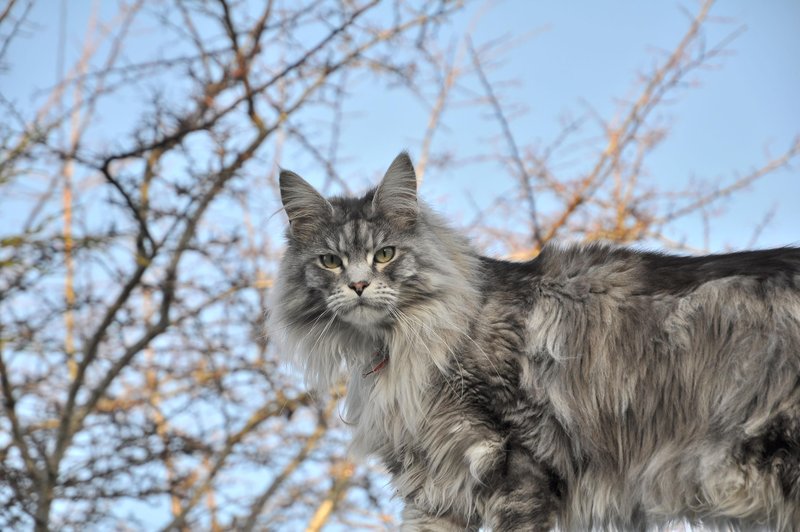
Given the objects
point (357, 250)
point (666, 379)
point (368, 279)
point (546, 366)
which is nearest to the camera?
point (666, 379)

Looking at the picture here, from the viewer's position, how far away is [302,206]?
13.0 ft

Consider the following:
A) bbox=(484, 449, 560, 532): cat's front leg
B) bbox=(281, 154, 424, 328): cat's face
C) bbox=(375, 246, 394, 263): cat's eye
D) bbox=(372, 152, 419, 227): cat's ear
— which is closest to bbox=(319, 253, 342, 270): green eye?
bbox=(281, 154, 424, 328): cat's face

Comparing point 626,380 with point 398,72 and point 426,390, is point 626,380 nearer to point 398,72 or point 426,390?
point 426,390

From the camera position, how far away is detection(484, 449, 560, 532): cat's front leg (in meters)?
3.31

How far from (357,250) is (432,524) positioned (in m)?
1.16

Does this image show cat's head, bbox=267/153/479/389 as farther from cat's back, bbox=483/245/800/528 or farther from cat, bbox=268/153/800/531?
cat's back, bbox=483/245/800/528

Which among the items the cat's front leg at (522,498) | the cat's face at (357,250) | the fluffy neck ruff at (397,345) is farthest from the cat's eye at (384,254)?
the cat's front leg at (522,498)

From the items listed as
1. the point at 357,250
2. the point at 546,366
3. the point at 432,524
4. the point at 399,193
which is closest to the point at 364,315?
the point at 357,250

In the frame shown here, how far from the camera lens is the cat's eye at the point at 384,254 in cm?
372

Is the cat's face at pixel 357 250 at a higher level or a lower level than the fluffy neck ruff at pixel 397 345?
higher

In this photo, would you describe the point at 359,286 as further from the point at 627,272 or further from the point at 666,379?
the point at 666,379

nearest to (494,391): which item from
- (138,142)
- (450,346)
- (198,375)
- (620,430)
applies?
(450,346)

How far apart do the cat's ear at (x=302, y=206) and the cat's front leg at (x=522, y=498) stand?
52.1 inches

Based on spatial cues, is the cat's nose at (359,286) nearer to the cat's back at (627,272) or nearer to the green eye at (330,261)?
the green eye at (330,261)
